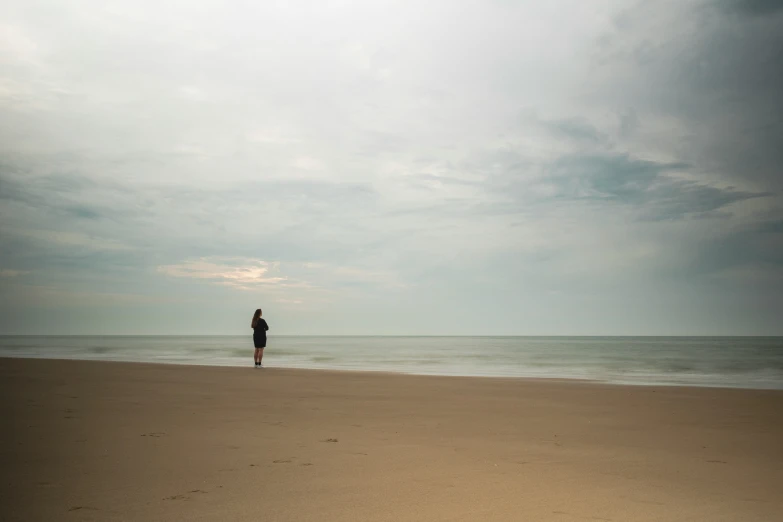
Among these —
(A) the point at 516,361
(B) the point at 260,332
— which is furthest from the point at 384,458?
(A) the point at 516,361

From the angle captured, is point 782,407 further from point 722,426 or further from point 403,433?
point 403,433

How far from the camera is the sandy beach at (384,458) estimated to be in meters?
4.03

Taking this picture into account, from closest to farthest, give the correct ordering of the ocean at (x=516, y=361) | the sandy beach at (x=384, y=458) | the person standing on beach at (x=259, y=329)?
the sandy beach at (x=384, y=458) → the person standing on beach at (x=259, y=329) → the ocean at (x=516, y=361)

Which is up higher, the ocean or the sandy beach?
the sandy beach

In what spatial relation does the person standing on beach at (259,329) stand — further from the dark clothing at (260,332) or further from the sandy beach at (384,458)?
the sandy beach at (384,458)

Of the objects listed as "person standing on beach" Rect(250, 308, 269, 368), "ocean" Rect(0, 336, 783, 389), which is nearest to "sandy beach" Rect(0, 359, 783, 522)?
"person standing on beach" Rect(250, 308, 269, 368)

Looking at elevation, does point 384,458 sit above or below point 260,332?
below

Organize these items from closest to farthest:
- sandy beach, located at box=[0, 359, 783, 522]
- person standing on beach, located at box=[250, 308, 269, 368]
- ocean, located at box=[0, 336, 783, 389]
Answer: sandy beach, located at box=[0, 359, 783, 522]
person standing on beach, located at box=[250, 308, 269, 368]
ocean, located at box=[0, 336, 783, 389]

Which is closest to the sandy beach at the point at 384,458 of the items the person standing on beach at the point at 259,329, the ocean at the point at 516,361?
the person standing on beach at the point at 259,329

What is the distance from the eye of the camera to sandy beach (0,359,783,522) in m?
4.03

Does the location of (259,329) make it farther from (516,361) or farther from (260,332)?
(516,361)

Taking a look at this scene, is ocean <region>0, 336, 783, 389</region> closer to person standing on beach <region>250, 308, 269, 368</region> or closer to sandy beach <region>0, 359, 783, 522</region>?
person standing on beach <region>250, 308, 269, 368</region>

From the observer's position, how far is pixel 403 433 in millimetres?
7176

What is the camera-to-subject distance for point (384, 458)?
5.64 metres
